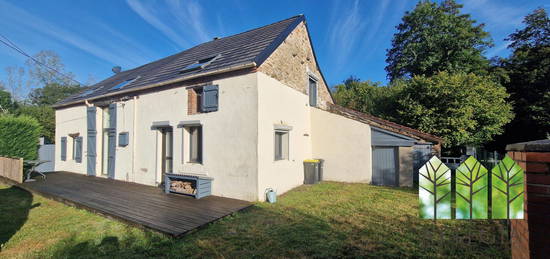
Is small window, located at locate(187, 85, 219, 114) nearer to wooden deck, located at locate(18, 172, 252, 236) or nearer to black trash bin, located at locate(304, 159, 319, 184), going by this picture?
wooden deck, located at locate(18, 172, 252, 236)

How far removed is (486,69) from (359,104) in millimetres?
10712

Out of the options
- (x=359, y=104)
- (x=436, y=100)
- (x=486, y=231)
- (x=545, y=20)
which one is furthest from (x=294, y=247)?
(x=545, y=20)

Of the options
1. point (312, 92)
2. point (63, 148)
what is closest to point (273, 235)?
point (312, 92)

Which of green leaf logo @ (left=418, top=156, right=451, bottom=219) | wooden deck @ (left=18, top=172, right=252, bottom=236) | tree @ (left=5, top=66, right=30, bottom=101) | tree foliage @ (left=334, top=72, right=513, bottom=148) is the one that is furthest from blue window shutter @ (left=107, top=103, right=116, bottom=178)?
tree @ (left=5, top=66, right=30, bottom=101)

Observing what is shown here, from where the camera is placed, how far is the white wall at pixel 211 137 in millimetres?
6891

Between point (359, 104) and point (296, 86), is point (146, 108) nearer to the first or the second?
point (296, 86)

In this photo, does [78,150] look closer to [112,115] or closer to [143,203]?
[112,115]

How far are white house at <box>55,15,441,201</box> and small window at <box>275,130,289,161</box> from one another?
1.6 inches

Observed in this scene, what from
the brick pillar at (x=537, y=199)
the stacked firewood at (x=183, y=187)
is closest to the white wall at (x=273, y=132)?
the stacked firewood at (x=183, y=187)

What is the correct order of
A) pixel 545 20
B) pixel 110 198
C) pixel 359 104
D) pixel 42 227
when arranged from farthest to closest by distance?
pixel 359 104 → pixel 545 20 → pixel 110 198 → pixel 42 227

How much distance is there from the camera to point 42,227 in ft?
16.2

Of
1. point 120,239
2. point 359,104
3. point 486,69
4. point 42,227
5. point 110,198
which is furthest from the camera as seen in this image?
point 359,104

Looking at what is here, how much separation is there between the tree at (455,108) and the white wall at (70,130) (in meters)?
18.2

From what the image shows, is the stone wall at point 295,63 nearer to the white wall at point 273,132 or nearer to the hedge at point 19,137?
the white wall at point 273,132
